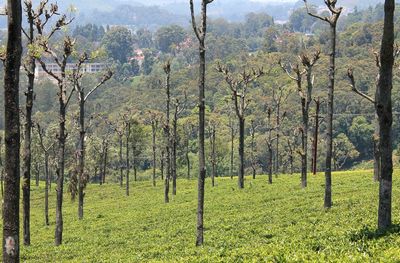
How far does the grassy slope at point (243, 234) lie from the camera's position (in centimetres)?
1373

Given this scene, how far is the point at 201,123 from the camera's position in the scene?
2169cm

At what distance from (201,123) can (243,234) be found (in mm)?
5418

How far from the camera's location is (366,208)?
79.5 feet

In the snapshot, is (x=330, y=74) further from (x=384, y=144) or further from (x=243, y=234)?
(x=384, y=144)

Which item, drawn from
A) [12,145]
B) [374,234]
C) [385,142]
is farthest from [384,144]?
[12,145]

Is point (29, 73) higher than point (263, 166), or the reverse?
point (29, 73)

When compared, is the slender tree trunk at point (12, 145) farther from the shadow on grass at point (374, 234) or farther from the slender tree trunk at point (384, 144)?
the slender tree trunk at point (384, 144)

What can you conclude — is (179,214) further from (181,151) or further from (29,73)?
(181,151)

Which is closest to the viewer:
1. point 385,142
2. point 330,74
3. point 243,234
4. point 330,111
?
point 385,142

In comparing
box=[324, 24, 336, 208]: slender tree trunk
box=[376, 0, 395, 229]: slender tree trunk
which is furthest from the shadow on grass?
box=[324, 24, 336, 208]: slender tree trunk

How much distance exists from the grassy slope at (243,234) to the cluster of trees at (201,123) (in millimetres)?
1685

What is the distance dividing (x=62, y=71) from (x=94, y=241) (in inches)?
391

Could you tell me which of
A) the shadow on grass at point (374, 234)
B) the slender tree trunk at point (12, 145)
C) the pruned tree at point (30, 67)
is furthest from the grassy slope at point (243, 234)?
the slender tree trunk at point (12, 145)

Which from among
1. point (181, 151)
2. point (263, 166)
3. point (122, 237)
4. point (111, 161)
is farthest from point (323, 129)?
point (122, 237)
